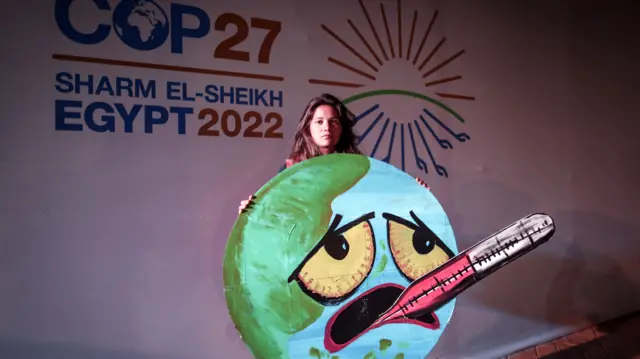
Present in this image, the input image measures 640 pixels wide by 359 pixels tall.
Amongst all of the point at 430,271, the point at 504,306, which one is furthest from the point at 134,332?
the point at 504,306

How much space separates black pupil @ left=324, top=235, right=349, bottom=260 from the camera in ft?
4.63

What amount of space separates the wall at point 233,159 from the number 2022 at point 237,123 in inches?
0.7

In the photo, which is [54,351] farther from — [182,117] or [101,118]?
[182,117]

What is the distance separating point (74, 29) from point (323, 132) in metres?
0.92

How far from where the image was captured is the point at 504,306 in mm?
2600

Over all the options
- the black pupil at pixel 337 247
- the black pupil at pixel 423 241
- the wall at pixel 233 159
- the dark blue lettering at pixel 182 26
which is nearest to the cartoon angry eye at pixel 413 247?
the black pupil at pixel 423 241

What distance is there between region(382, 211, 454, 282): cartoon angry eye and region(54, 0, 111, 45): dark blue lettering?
1157 mm

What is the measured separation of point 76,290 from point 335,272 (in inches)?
36.0

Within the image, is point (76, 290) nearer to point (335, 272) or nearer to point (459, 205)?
point (335, 272)

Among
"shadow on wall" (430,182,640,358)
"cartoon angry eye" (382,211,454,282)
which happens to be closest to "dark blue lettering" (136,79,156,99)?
"cartoon angry eye" (382,211,454,282)

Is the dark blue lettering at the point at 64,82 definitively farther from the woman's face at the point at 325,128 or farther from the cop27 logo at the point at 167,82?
the woman's face at the point at 325,128

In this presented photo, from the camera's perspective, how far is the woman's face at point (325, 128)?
1.57 m

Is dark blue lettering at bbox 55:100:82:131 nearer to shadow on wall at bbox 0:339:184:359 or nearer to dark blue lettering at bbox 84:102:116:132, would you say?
dark blue lettering at bbox 84:102:116:132

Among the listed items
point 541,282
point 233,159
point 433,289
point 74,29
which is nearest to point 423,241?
point 433,289
